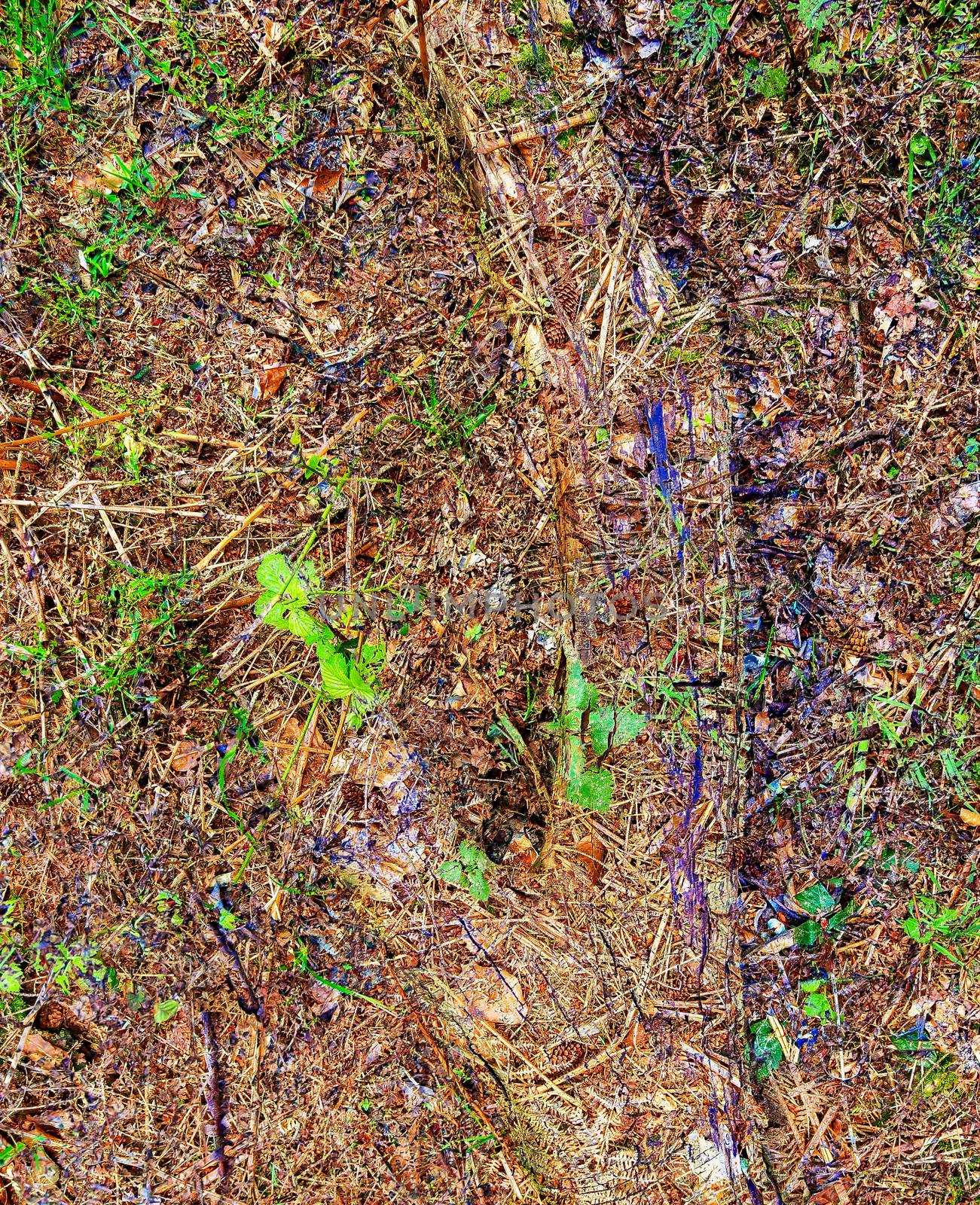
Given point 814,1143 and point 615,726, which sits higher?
point 615,726

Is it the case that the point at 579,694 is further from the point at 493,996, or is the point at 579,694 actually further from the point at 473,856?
the point at 493,996

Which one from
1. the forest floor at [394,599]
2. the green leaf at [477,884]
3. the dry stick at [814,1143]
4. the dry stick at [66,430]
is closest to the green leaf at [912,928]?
the forest floor at [394,599]

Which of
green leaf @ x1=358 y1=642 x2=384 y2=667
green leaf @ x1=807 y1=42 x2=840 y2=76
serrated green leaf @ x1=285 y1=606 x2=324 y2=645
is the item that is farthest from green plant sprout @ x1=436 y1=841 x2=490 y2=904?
green leaf @ x1=807 y1=42 x2=840 y2=76

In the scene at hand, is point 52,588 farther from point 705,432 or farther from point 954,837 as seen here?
point 954,837

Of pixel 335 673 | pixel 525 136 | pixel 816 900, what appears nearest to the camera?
pixel 525 136

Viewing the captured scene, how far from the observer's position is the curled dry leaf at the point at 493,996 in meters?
2.43

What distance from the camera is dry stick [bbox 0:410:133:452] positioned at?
2.46 m

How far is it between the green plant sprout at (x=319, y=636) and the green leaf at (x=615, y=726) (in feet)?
2.30

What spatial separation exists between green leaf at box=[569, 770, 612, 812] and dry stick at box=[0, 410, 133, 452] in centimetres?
187

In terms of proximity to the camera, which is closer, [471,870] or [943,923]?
[471,870]

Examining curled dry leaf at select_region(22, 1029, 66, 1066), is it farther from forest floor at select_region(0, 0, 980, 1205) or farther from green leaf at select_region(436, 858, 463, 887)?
green leaf at select_region(436, 858, 463, 887)

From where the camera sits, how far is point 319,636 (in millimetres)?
2430

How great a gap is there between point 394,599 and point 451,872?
892 mm

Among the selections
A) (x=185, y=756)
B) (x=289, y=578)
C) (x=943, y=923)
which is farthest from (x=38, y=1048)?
(x=943, y=923)
